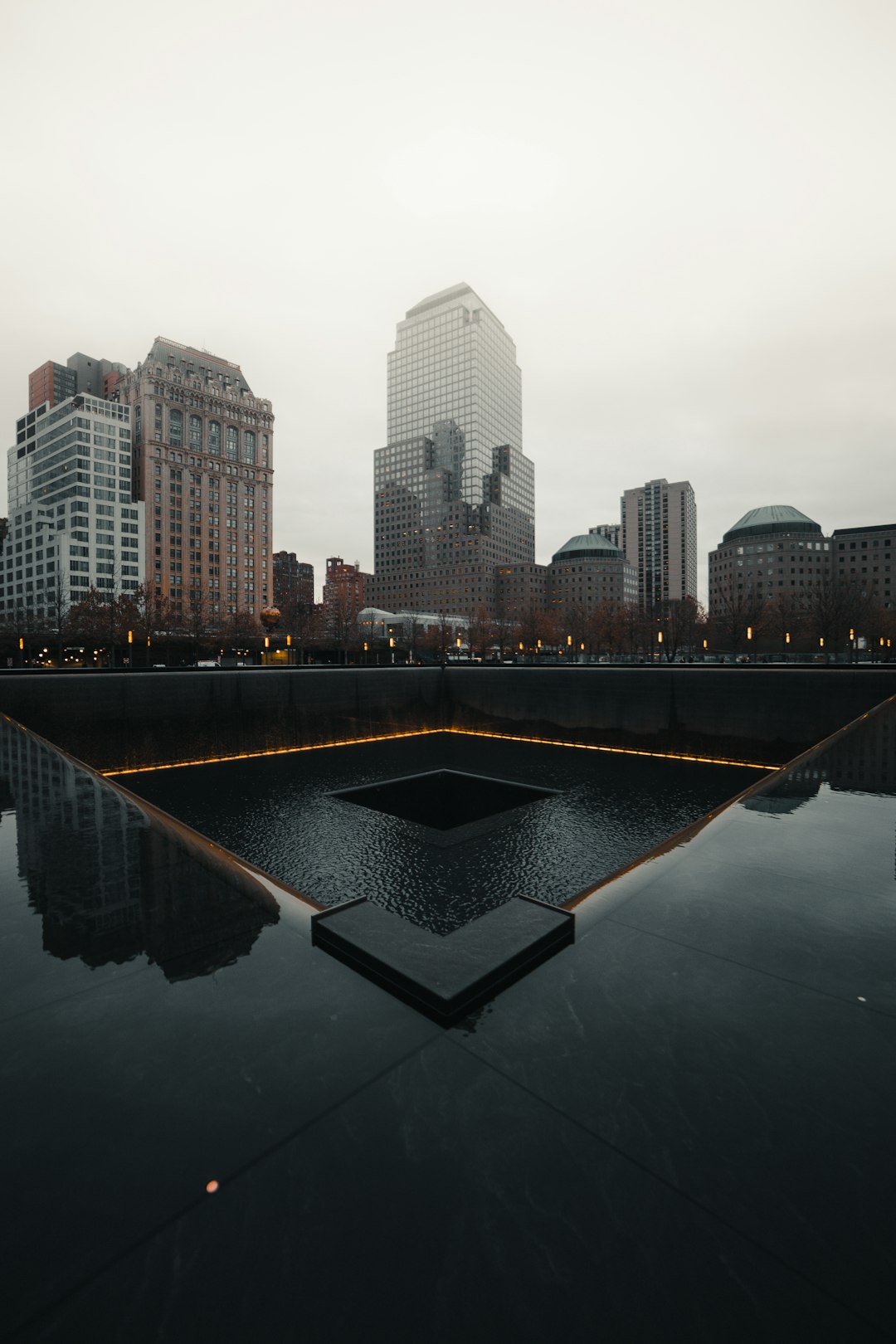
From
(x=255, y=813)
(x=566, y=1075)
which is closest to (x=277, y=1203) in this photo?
(x=566, y=1075)

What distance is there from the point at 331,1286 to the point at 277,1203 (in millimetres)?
411

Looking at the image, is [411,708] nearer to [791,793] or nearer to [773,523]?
[791,793]

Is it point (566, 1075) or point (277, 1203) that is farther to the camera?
point (566, 1075)

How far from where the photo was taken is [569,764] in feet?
101

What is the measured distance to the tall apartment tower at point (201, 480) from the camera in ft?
469

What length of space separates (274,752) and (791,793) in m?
28.7

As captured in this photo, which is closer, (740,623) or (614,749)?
(614,749)

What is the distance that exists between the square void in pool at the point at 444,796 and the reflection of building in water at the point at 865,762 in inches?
453

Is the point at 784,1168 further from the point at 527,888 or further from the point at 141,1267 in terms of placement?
the point at 527,888

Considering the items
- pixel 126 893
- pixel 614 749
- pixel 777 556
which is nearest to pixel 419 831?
pixel 126 893

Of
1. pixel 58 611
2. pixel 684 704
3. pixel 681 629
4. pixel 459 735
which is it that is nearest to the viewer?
pixel 684 704

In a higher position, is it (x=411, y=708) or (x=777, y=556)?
(x=777, y=556)

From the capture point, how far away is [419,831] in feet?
64.3

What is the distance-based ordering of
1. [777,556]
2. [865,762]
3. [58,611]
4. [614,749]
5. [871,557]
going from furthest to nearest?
[777,556], [871,557], [58,611], [614,749], [865,762]
